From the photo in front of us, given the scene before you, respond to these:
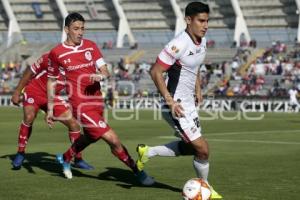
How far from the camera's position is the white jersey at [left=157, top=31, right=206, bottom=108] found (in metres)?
10.7

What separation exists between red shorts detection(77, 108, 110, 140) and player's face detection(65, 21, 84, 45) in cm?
118

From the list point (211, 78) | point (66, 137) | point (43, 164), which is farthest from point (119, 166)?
point (211, 78)

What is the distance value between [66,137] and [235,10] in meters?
45.7

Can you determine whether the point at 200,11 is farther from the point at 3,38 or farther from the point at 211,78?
the point at 3,38

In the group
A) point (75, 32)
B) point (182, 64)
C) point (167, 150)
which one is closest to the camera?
point (182, 64)

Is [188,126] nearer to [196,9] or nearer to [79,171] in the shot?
[196,9]

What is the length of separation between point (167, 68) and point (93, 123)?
1.93 meters

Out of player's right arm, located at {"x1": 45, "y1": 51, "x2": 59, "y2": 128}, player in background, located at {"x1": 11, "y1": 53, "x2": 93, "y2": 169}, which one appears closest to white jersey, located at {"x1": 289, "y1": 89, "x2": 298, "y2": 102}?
player in background, located at {"x1": 11, "y1": 53, "x2": 93, "y2": 169}

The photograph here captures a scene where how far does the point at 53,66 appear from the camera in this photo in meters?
13.2

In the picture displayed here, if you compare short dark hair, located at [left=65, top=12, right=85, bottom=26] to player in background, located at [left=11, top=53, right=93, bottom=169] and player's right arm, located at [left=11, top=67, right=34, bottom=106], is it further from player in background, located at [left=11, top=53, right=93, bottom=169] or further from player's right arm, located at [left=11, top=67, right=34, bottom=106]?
player's right arm, located at [left=11, top=67, right=34, bottom=106]

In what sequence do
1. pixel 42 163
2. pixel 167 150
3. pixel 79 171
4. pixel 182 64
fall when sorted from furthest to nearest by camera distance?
pixel 42 163
pixel 79 171
pixel 167 150
pixel 182 64

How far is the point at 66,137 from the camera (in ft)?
77.9

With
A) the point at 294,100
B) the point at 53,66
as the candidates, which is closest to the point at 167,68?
the point at 53,66

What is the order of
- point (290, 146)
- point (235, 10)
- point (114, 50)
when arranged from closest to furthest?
point (290, 146)
point (235, 10)
point (114, 50)
